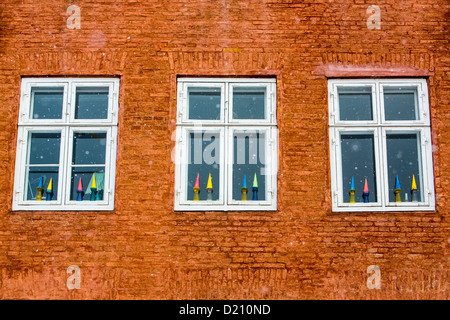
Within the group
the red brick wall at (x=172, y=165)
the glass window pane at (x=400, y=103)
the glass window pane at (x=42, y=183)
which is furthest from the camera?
the glass window pane at (x=400, y=103)

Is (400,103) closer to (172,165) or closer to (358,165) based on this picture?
(358,165)

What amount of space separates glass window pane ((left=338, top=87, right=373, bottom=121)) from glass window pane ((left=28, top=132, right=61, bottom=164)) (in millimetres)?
3938

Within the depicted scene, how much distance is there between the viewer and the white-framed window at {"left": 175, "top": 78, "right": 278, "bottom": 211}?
827 cm

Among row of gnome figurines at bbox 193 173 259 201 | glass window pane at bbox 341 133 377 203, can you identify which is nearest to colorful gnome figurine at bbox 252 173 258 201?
row of gnome figurines at bbox 193 173 259 201

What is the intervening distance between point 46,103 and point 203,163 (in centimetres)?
237

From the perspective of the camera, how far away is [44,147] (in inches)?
335

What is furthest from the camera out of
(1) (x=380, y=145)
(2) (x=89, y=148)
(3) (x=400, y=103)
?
(3) (x=400, y=103)

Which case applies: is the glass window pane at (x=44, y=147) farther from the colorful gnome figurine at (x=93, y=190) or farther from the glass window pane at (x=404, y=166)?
the glass window pane at (x=404, y=166)

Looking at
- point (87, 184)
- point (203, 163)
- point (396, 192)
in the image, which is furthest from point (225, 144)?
point (396, 192)

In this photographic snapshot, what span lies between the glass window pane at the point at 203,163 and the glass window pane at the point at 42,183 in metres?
1.82

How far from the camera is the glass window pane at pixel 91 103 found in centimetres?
859

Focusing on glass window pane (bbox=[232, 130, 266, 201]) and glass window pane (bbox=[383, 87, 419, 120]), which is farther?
glass window pane (bbox=[383, 87, 419, 120])

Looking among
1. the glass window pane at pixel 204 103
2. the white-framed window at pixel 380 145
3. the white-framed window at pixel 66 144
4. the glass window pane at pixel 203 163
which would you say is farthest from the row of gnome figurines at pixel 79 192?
the white-framed window at pixel 380 145

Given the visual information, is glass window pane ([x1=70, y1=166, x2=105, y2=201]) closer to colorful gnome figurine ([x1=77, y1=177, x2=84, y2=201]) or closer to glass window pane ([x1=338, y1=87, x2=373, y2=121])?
colorful gnome figurine ([x1=77, y1=177, x2=84, y2=201])
